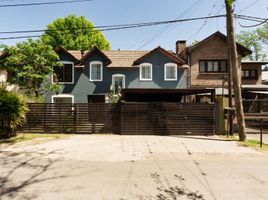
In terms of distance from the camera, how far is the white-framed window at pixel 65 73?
23.6 meters

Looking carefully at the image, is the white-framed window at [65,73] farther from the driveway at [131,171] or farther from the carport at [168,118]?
the driveway at [131,171]

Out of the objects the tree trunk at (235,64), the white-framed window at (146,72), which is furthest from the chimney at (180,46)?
the tree trunk at (235,64)

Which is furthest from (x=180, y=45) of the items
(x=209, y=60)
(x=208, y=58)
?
(x=209, y=60)

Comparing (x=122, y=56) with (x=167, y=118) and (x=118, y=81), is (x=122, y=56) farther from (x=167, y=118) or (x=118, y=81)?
(x=167, y=118)

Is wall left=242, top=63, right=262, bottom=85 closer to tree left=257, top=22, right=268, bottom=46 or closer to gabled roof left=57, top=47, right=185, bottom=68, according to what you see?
gabled roof left=57, top=47, right=185, bottom=68

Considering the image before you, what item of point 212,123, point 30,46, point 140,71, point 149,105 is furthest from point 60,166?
point 140,71

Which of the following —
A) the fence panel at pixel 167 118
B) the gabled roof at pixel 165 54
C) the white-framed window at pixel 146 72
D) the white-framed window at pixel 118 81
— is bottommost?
the fence panel at pixel 167 118

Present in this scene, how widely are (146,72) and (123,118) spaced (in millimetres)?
10236

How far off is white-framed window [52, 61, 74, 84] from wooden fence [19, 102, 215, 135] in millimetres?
9358

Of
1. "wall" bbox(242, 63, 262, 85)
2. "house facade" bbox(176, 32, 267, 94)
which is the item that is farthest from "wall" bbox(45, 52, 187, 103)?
"wall" bbox(242, 63, 262, 85)

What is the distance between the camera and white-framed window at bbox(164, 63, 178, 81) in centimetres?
2356

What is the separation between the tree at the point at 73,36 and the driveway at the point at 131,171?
30.2 m

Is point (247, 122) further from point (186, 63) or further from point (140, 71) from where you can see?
point (140, 71)

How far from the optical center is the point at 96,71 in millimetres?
23797
